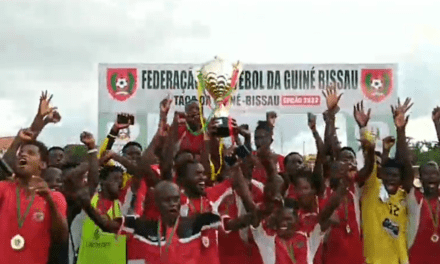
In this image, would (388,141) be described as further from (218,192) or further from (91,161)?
(91,161)

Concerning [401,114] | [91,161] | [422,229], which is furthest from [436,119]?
[91,161]

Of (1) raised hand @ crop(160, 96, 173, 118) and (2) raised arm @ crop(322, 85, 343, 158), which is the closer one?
(1) raised hand @ crop(160, 96, 173, 118)

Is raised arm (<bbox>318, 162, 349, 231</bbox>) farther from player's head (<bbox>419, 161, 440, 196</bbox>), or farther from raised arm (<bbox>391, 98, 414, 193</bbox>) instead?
player's head (<bbox>419, 161, 440, 196</bbox>)

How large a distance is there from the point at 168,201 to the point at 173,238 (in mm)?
255

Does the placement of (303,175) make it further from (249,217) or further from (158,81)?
(158,81)

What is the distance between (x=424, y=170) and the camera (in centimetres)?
634

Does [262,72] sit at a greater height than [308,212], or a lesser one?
greater

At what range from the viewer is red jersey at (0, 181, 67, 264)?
14.8 feet

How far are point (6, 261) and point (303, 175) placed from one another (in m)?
2.52

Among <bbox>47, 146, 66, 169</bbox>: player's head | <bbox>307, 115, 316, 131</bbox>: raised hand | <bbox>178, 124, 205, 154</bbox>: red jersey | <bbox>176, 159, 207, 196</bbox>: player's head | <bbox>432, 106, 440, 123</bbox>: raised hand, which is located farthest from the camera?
<bbox>307, 115, 316, 131</bbox>: raised hand

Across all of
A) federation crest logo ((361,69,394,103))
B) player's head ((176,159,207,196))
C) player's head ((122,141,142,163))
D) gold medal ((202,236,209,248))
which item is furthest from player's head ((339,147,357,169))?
federation crest logo ((361,69,394,103))

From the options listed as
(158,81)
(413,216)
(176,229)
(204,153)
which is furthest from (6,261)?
(158,81)

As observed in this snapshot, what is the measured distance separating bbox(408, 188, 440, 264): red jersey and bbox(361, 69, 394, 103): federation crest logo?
8.53 metres

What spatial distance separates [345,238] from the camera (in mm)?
6141
